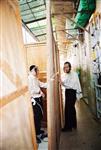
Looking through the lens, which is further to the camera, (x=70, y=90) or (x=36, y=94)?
(x=70, y=90)

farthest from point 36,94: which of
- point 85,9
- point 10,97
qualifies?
point 10,97

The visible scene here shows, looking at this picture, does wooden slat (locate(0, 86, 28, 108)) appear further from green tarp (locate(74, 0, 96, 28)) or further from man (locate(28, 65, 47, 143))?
green tarp (locate(74, 0, 96, 28))

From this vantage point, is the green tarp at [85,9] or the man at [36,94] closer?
the man at [36,94]

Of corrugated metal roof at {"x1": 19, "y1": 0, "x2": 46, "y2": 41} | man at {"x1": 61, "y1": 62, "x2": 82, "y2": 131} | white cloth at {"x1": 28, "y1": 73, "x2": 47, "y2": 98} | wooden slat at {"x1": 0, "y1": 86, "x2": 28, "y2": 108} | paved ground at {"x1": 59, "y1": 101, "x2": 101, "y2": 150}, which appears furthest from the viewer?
corrugated metal roof at {"x1": 19, "y1": 0, "x2": 46, "y2": 41}

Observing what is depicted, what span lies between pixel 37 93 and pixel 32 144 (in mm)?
2609

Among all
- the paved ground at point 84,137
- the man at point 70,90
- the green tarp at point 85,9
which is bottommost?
the paved ground at point 84,137

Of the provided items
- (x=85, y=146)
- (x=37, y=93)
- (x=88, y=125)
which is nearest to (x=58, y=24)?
(x=88, y=125)

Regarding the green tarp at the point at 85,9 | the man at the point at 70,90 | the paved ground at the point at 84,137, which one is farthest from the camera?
the green tarp at the point at 85,9

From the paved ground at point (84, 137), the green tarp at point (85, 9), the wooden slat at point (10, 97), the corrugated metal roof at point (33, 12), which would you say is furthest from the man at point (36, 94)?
the corrugated metal roof at point (33, 12)

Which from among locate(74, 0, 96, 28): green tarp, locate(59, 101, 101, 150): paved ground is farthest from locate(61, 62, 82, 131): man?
locate(74, 0, 96, 28): green tarp

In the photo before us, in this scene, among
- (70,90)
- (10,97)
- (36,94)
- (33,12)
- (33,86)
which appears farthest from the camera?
(33,12)

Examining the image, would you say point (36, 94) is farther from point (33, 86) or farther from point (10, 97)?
point (10, 97)

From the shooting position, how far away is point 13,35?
1677mm

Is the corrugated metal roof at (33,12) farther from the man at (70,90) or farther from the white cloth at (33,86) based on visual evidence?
the white cloth at (33,86)
